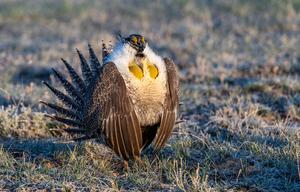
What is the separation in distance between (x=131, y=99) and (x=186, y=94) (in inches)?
101

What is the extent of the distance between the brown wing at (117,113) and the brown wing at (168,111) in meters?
0.21

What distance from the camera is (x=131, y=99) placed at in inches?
161

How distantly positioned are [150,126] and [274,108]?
7.00 feet

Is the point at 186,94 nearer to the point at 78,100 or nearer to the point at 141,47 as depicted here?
the point at 78,100

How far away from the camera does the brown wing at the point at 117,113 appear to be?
4.01 metres

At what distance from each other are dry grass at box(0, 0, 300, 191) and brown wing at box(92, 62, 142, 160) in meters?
0.23

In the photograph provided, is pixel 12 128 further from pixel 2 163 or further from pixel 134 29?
pixel 134 29

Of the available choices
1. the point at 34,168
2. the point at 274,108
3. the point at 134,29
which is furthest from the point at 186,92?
the point at 134,29

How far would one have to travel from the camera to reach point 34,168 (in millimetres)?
4238

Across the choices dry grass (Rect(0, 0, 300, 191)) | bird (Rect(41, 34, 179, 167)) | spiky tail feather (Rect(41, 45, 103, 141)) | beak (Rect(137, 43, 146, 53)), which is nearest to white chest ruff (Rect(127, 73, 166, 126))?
bird (Rect(41, 34, 179, 167))

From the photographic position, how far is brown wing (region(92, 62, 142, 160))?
13.2ft

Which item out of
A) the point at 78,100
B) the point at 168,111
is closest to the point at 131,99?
the point at 168,111

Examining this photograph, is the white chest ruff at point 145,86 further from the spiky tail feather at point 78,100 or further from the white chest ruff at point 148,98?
the spiky tail feather at point 78,100

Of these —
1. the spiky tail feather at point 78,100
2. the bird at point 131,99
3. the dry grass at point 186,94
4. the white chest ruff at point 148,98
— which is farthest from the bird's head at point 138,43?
the dry grass at point 186,94
